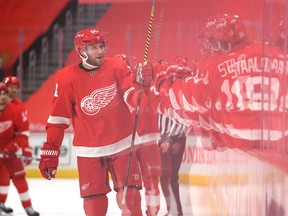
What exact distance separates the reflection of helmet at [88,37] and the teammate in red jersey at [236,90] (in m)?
0.63

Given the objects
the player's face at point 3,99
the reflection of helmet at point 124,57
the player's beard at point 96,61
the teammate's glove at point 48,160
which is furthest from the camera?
the player's face at point 3,99

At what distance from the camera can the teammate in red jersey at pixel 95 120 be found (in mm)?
2619

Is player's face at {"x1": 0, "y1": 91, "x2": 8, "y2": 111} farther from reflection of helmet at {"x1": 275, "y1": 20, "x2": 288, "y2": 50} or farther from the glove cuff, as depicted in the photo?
reflection of helmet at {"x1": 275, "y1": 20, "x2": 288, "y2": 50}

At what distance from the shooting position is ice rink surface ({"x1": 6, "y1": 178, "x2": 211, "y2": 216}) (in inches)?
75.7

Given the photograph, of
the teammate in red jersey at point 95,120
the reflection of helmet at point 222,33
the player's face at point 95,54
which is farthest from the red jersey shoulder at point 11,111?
the reflection of helmet at point 222,33

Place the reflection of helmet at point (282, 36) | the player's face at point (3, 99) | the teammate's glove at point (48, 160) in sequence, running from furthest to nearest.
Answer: the player's face at point (3, 99)
the teammate's glove at point (48, 160)
the reflection of helmet at point (282, 36)

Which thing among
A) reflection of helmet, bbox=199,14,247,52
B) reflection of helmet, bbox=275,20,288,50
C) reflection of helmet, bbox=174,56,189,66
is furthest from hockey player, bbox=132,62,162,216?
reflection of helmet, bbox=275,20,288,50

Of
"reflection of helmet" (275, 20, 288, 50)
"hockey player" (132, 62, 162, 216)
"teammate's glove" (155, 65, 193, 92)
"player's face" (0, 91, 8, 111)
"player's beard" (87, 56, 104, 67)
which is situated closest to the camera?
"reflection of helmet" (275, 20, 288, 50)

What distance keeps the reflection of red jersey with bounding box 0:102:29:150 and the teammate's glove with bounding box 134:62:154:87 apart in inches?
99.7

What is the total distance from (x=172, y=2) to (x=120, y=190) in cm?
83

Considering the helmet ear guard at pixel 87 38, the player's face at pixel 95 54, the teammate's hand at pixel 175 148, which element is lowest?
the teammate's hand at pixel 175 148

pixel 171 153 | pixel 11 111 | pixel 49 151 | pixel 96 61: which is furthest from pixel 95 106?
pixel 11 111

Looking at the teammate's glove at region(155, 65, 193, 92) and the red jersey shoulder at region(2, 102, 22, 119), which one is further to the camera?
the red jersey shoulder at region(2, 102, 22, 119)

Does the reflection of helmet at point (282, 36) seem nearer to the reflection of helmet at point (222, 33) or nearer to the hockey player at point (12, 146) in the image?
the reflection of helmet at point (222, 33)
